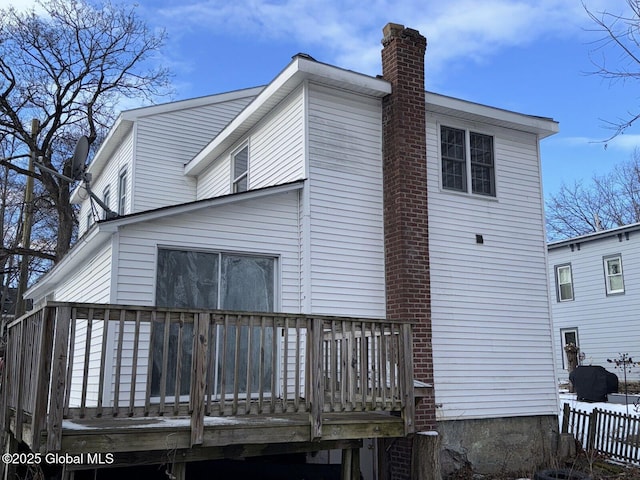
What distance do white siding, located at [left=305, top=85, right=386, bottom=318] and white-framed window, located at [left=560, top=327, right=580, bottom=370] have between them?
52.3 feet

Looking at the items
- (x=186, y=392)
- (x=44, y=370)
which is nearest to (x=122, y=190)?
(x=186, y=392)

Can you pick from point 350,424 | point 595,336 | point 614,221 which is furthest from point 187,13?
point 614,221

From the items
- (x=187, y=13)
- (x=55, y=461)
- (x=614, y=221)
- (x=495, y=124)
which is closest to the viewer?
(x=55, y=461)

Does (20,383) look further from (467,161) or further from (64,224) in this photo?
(64,224)

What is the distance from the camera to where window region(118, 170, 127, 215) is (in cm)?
1525

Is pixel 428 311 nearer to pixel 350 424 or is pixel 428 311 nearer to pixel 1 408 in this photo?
pixel 350 424

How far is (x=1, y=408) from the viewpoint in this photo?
7.84 meters

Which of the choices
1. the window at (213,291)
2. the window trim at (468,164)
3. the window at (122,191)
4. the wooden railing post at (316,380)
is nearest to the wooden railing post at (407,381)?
the wooden railing post at (316,380)

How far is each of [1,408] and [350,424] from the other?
177 inches

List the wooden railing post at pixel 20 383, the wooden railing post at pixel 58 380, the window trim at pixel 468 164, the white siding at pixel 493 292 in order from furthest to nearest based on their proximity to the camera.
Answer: the window trim at pixel 468 164 < the white siding at pixel 493 292 < the wooden railing post at pixel 20 383 < the wooden railing post at pixel 58 380

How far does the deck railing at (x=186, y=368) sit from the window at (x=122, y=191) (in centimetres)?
684

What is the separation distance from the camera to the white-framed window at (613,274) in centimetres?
2133

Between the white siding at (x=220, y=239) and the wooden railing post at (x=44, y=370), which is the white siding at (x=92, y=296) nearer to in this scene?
the white siding at (x=220, y=239)

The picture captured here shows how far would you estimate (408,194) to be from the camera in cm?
996
